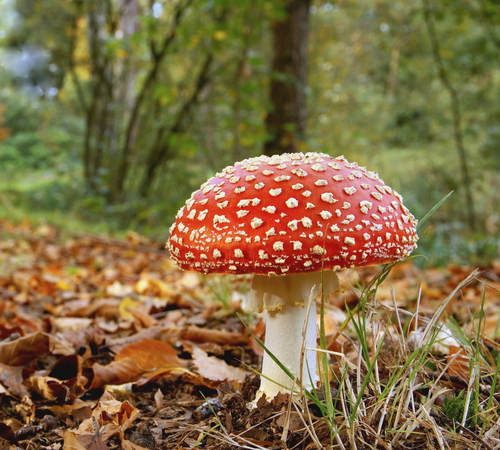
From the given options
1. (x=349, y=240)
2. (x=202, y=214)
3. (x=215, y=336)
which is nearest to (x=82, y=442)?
(x=202, y=214)

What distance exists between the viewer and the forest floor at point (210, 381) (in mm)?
1510

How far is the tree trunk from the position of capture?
6.70 m

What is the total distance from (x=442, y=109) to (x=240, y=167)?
10.1m

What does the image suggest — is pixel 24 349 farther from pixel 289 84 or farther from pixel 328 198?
pixel 289 84

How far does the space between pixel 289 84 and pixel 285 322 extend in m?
5.25

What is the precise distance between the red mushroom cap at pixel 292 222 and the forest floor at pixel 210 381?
0.63 ft

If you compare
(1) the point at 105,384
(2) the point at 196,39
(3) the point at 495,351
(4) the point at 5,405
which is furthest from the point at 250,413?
(2) the point at 196,39

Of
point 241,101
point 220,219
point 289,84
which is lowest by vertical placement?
point 220,219

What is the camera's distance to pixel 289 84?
21.8 ft

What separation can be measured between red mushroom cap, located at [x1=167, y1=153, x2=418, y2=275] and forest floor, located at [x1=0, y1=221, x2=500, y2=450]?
19 centimetres

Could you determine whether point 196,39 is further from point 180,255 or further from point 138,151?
point 180,255

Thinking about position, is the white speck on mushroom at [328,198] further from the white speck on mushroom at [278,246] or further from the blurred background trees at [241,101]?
the blurred background trees at [241,101]

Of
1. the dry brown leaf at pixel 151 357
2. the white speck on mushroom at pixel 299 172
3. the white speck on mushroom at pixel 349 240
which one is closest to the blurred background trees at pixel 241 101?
the dry brown leaf at pixel 151 357

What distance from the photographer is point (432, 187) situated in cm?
846
